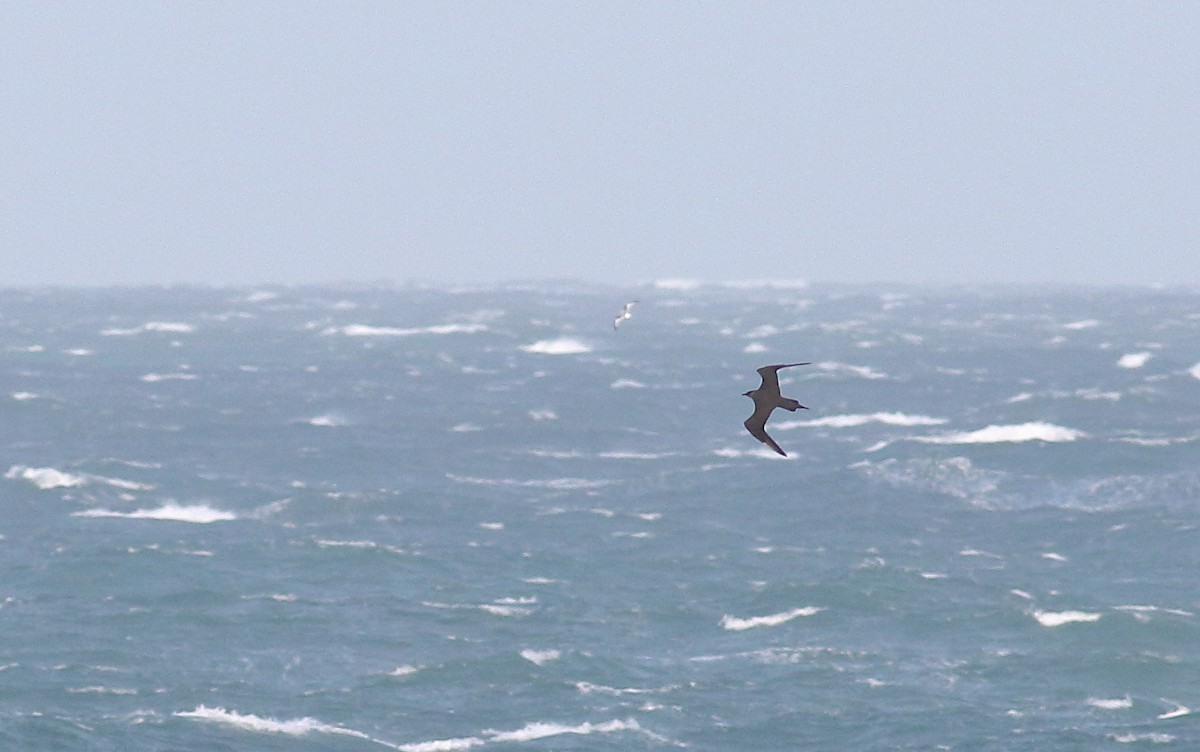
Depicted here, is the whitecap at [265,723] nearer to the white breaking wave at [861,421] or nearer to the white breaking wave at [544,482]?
the white breaking wave at [544,482]

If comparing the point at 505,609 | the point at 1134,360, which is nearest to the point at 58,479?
the point at 505,609

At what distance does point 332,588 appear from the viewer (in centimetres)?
7912

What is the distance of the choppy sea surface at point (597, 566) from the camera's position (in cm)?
6281

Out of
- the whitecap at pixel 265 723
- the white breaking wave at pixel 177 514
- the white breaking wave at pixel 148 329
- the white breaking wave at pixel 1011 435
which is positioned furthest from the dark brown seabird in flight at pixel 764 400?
the white breaking wave at pixel 148 329

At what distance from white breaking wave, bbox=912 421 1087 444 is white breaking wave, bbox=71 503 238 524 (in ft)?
137

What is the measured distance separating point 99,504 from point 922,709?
1835 inches

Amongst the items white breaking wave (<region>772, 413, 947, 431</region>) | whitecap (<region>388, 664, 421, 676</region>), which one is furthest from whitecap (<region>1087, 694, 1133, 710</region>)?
white breaking wave (<region>772, 413, 947, 431</region>)

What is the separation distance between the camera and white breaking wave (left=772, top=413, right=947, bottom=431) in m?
124

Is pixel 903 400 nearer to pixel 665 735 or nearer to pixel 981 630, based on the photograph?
pixel 981 630

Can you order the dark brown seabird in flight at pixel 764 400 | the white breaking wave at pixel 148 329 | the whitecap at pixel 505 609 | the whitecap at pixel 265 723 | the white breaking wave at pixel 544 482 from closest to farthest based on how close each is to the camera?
the dark brown seabird in flight at pixel 764 400 → the whitecap at pixel 265 723 → the whitecap at pixel 505 609 → the white breaking wave at pixel 544 482 → the white breaking wave at pixel 148 329

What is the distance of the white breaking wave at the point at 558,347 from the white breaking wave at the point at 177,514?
8057 centimetres

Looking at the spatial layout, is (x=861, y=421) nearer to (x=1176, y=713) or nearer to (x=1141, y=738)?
(x=1176, y=713)

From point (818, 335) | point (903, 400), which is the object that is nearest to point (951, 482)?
point (903, 400)

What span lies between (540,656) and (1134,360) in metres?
103
